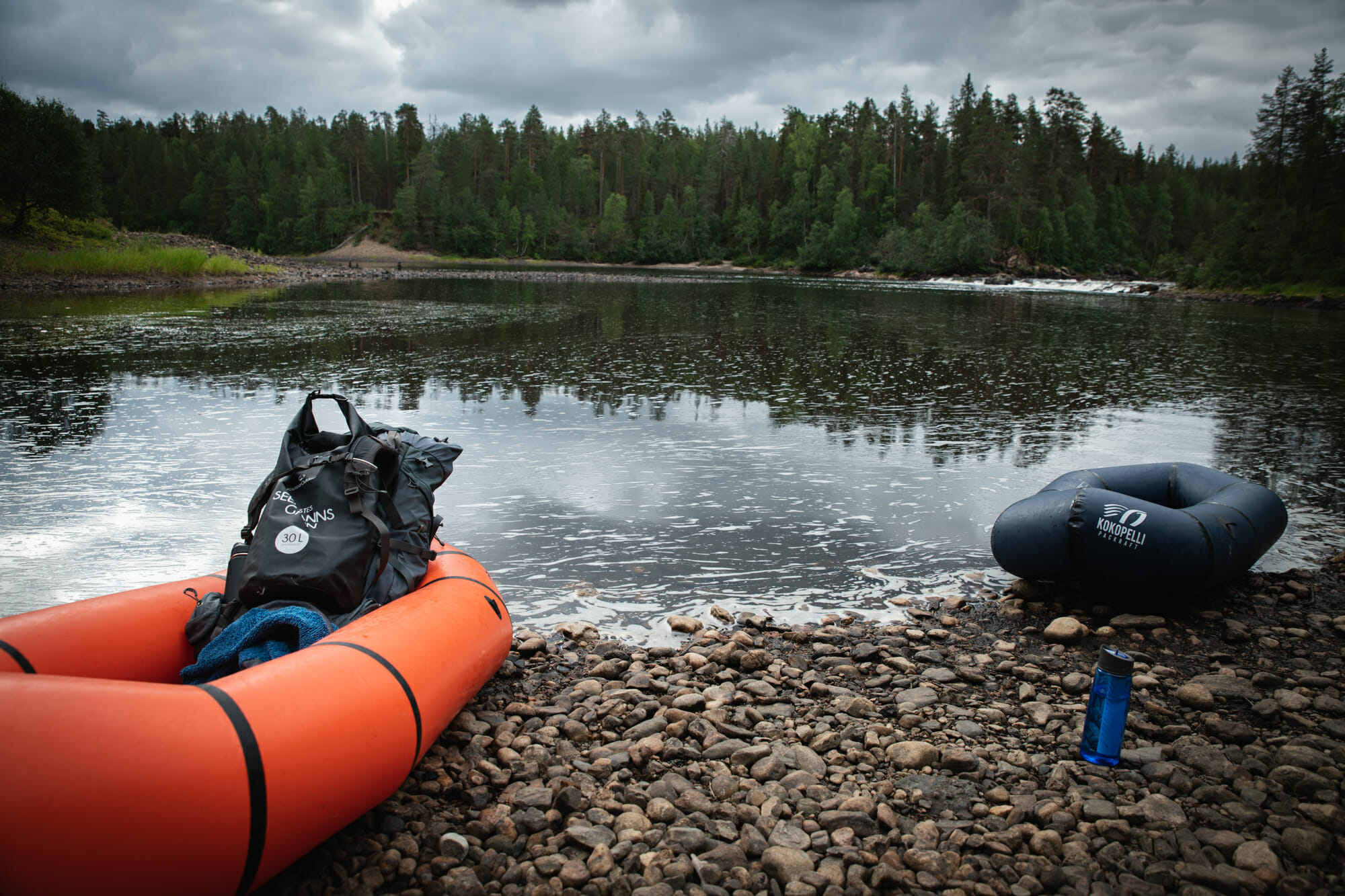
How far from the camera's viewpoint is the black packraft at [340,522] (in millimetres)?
3691

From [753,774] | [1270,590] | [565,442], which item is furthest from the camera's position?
[565,442]

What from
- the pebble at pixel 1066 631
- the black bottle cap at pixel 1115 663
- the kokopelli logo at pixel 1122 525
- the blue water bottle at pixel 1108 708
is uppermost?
the kokopelli logo at pixel 1122 525

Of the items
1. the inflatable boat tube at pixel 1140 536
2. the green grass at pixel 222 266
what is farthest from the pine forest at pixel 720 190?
the inflatable boat tube at pixel 1140 536

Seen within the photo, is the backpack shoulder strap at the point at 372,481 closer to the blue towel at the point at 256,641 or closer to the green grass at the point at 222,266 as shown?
the blue towel at the point at 256,641

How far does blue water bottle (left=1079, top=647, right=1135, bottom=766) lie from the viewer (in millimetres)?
3361

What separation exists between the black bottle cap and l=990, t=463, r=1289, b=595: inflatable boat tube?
194 cm

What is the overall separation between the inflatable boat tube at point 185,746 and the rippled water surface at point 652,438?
7.18ft

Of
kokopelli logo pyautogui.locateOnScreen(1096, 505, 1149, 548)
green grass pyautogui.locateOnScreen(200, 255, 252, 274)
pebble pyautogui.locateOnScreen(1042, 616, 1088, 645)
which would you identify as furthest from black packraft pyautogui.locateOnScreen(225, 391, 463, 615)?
green grass pyautogui.locateOnScreen(200, 255, 252, 274)

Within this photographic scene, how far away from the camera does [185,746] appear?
237cm

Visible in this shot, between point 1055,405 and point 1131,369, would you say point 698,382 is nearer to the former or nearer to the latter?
point 1055,405

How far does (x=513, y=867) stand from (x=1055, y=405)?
12870 mm

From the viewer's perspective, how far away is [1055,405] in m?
13.2

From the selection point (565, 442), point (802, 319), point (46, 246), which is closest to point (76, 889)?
point (565, 442)

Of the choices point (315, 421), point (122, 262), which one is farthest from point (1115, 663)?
point (122, 262)
